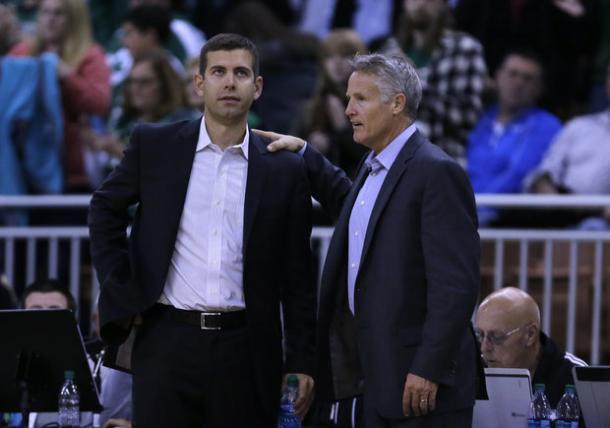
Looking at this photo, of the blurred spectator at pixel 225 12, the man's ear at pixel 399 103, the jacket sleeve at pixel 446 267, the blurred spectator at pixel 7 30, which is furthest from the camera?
the blurred spectator at pixel 225 12

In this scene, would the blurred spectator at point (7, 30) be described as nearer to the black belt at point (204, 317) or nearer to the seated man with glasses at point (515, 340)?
the seated man with glasses at point (515, 340)

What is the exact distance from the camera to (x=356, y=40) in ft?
35.8

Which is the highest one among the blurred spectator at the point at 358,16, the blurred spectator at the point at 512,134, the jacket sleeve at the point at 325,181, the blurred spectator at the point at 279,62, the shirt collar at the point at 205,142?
the blurred spectator at the point at 358,16

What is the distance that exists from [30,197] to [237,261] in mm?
4012

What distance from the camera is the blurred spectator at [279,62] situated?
11438 mm

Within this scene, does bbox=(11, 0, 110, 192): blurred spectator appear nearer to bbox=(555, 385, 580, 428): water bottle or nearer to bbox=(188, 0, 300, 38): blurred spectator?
bbox=(188, 0, 300, 38): blurred spectator

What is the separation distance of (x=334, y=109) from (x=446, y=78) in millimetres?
834

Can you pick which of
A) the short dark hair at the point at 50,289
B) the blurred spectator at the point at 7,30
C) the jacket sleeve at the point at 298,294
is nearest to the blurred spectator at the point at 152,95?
the blurred spectator at the point at 7,30

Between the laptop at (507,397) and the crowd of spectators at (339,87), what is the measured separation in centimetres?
334

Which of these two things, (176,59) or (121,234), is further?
(176,59)

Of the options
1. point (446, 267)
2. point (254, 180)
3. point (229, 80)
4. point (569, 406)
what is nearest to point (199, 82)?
point (229, 80)

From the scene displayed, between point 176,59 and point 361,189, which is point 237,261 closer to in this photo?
point 361,189

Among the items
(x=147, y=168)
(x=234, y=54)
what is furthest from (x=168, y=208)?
(x=234, y=54)

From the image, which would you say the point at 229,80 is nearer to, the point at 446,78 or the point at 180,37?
the point at 446,78
